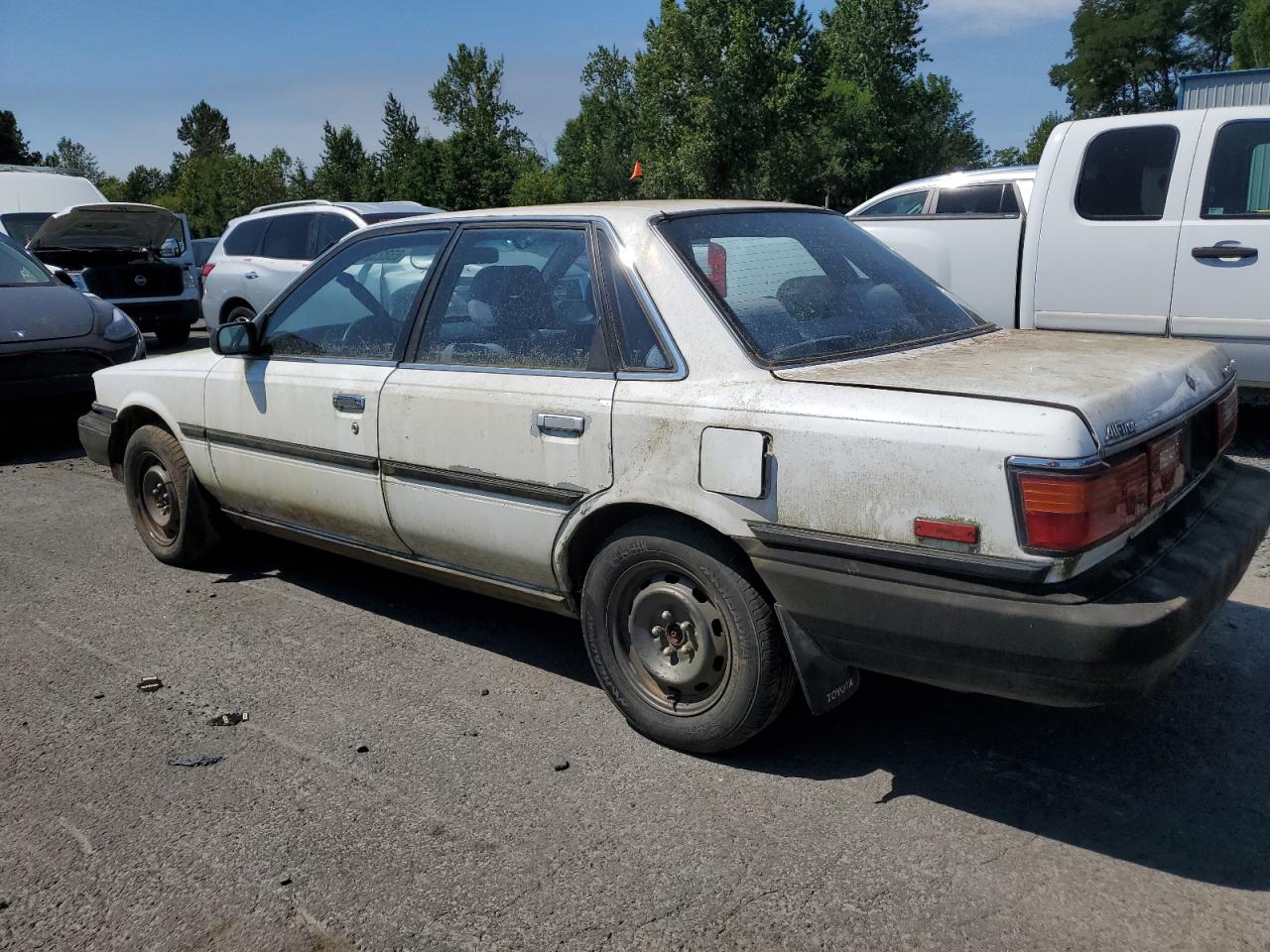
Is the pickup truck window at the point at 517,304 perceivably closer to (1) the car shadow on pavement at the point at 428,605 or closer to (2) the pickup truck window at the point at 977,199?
(1) the car shadow on pavement at the point at 428,605

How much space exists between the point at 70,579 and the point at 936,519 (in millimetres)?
4258

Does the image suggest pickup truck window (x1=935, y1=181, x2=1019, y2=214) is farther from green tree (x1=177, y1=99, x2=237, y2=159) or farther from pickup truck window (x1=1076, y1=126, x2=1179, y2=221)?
green tree (x1=177, y1=99, x2=237, y2=159)

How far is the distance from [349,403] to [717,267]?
1511mm

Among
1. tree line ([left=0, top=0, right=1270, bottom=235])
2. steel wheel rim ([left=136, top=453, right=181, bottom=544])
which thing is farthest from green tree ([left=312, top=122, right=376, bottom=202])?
steel wheel rim ([left=136, top=453, right=181, bottom=544])

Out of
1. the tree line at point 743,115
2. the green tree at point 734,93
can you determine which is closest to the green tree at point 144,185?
the tree line at point 743,115

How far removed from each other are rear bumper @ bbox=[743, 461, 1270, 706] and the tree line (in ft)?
105

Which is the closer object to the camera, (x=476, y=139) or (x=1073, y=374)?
(x=1073, y=374)

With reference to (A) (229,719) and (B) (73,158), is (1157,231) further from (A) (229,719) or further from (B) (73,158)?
(B) (73,158)

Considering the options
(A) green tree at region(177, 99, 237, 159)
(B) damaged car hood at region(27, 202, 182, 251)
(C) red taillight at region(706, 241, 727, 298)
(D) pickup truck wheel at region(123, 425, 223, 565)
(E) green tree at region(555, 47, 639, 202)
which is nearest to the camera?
(C) red taillight at region(706, 241, 727, 298)

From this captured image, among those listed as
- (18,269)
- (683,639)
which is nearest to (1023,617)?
(683,639)

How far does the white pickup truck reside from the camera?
6.39 m

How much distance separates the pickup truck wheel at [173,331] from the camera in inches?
555

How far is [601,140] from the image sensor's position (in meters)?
76.4

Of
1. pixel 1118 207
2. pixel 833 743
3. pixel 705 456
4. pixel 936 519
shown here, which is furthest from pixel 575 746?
pixel 1118 207
